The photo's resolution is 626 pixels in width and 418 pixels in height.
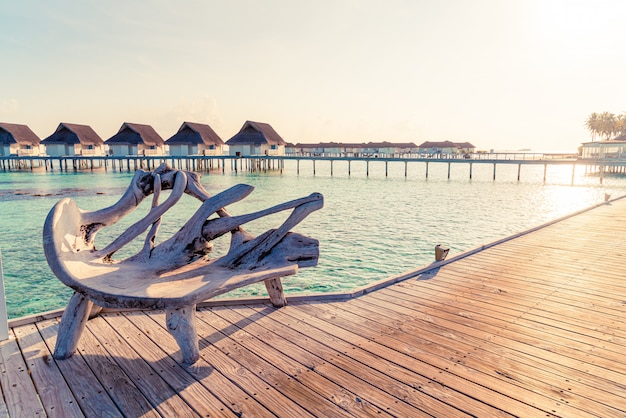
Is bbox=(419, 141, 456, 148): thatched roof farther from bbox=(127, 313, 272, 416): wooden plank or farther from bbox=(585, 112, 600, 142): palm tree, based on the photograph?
bbox=(127, 313, 272, 416): wooden plank

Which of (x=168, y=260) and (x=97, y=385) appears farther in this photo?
(x=168, y=260)

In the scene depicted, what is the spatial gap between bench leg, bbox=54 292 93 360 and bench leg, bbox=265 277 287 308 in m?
1.46

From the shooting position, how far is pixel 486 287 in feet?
14.4

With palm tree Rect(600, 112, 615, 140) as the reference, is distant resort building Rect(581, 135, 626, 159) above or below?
below

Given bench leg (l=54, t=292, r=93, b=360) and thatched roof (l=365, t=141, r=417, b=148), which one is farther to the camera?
thatched roof (l=365, t=141, r=417, b=148)

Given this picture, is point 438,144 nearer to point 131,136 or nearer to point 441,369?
point 131,136

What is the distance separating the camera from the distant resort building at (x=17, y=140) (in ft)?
160

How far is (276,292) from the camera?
3701 millimetres

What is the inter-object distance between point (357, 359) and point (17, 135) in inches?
2379

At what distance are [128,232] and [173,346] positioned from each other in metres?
0.96

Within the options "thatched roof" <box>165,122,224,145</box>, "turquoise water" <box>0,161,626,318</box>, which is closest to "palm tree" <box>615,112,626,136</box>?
"turquoise water" <box>0,161,626,318</box>

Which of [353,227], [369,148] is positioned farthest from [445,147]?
[353,227]

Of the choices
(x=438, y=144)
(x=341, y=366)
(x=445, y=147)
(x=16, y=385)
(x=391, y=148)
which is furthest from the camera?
(x=391, y=148)

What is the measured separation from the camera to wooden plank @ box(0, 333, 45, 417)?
224 cm
